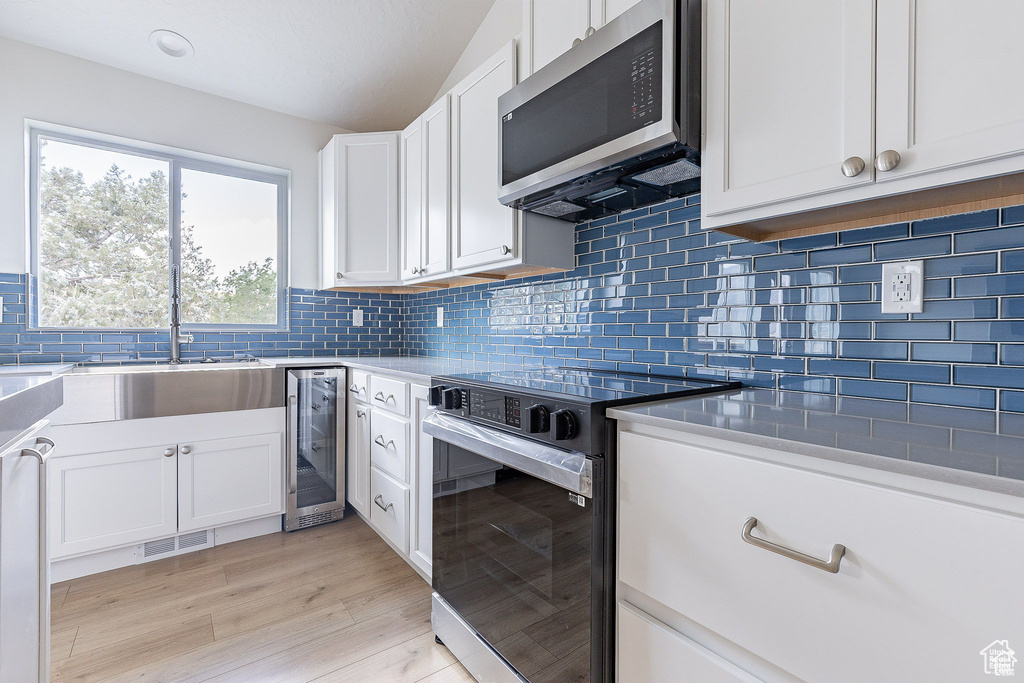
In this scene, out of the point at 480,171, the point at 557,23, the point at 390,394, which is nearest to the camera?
the point at 557,23

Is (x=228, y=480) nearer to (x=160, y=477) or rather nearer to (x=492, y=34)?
(x=160, y=477)

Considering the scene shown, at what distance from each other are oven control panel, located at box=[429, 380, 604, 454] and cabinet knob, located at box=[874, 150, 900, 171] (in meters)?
0.74

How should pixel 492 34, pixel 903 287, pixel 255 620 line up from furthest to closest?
pixel 492 34, pixel 255 620, pixel 903 287

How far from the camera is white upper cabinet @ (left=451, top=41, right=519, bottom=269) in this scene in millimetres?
1941

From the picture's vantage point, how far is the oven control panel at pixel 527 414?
109 centimetres

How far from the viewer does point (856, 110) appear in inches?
37.8

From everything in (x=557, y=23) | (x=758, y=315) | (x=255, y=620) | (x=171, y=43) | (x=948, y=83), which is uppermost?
(x=171, y=43)

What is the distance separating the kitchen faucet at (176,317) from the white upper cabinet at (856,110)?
2.89 metres

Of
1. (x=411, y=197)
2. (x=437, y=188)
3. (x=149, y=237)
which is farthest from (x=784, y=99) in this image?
(x=149, y=237)

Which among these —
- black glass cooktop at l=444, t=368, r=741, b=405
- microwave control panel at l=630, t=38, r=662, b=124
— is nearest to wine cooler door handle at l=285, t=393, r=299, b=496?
black glass cooktop at l=444, t=368, r=741, b=405

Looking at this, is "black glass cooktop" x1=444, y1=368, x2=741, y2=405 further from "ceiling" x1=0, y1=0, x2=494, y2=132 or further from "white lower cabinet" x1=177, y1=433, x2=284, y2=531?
"ceiling" x1=0, y1=0, x2=494, y2=132

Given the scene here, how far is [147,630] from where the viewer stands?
176 centimetres

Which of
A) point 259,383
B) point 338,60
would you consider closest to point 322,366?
point 259,383

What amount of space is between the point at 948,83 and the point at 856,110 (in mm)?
138
